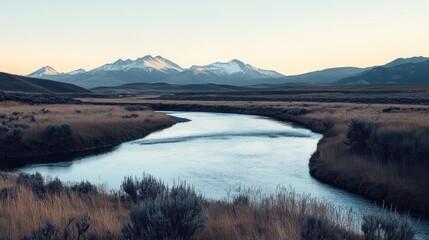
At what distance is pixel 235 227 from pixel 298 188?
13211 mm

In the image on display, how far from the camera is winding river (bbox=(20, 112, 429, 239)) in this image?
2138 centimetres

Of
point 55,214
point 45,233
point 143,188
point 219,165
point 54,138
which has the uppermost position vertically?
point 45,233

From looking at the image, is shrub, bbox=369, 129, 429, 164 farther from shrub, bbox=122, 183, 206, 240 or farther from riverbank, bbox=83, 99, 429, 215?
shrub, bbox=122, 183, 206, 240

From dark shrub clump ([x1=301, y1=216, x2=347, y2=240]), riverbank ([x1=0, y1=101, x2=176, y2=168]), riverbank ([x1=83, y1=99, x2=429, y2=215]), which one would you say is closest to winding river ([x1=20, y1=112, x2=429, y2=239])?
riverbank ([x1=83, y1=99, x2=429, y2=215])

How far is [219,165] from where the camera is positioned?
28.3 meters

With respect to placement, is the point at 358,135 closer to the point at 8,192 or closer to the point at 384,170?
the point at 384,170

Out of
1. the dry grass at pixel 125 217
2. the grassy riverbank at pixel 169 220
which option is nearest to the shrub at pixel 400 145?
the dry grass at pixel 125 217

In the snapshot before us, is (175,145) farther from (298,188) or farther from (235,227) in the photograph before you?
(235,227)

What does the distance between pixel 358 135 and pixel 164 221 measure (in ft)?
70.9

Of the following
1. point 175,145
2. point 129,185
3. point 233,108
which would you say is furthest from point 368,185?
point 233,108

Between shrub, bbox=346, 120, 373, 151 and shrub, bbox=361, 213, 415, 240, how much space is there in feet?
58.9

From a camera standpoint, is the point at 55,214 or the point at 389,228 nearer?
the point at 389,228

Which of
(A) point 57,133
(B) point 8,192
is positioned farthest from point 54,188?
(A) point 57,133

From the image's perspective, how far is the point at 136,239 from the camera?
24.5 feet
